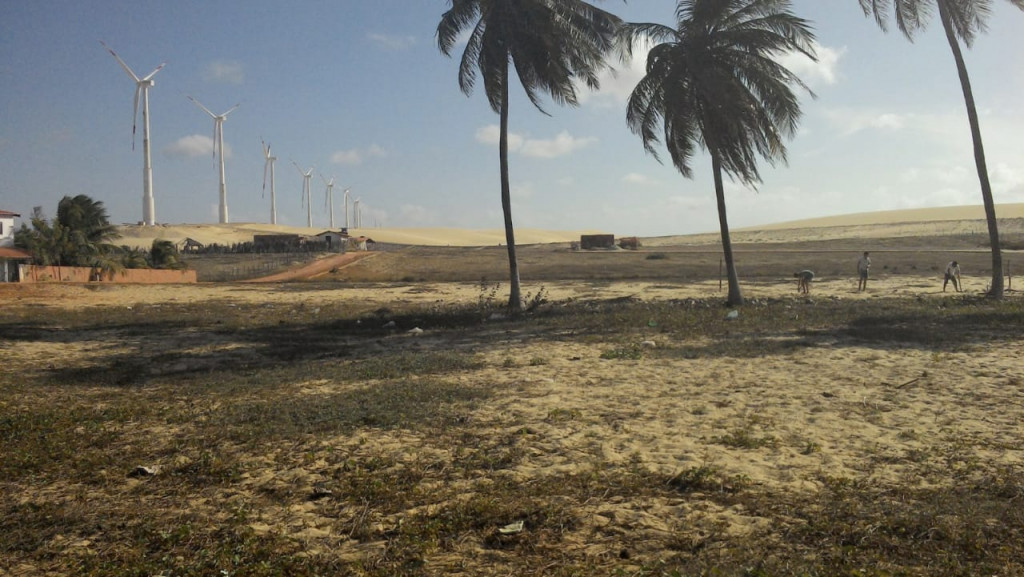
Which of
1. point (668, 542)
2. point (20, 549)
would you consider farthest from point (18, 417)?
point (668, 542)

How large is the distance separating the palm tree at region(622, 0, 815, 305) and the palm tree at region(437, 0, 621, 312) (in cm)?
118

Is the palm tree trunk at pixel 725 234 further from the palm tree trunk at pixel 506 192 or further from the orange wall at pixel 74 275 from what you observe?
the orange wall at pixel 74 275

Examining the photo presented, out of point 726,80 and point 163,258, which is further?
point 163,258

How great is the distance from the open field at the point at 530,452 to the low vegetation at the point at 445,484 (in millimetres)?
26

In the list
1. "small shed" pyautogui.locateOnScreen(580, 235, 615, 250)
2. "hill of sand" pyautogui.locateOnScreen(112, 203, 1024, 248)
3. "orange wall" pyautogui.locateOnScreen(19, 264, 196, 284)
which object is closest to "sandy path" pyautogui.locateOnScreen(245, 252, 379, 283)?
"orange wall" pyautogui.locateOnScreen(19, 264, 196, 284)

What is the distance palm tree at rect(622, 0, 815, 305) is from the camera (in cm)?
1959

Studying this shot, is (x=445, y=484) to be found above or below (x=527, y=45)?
below

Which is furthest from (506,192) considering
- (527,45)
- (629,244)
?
(629,244)

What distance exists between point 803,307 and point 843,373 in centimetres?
1028

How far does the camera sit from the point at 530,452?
6.67 m

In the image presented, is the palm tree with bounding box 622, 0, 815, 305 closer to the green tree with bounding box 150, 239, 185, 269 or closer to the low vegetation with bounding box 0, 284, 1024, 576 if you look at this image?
the low vegetation with bounding box 0, 284, 1024, 576

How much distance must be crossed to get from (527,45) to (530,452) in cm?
1594

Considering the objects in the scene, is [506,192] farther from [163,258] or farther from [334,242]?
[334,242]

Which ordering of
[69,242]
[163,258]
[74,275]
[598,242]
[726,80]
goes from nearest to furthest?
1. [726,80]
2. [74,275]
3. [69,242]
4. [163,258]
5. [598,242]
